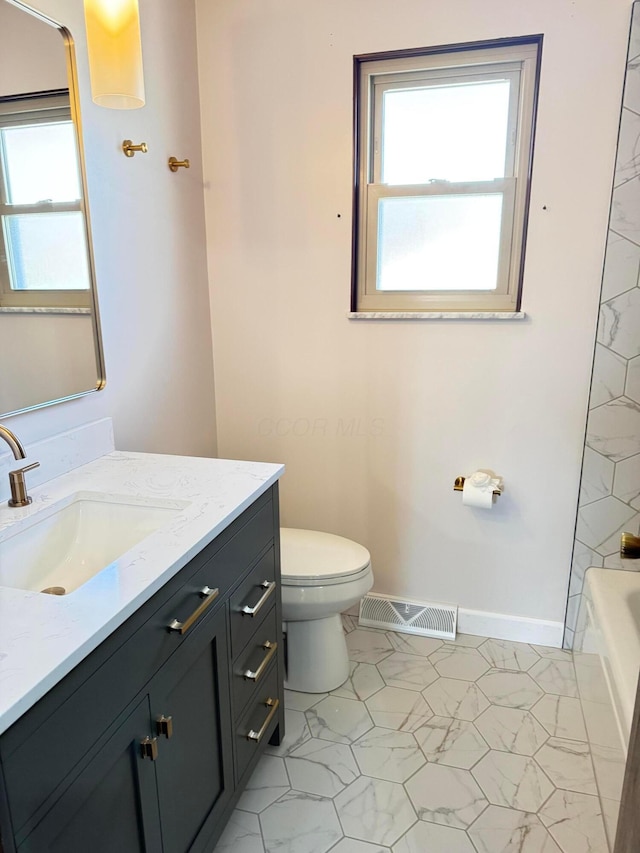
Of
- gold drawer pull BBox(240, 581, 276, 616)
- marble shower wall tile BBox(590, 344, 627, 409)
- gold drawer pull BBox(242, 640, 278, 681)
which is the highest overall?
marble shower wall tile BBox(590, 344, 627, 409)

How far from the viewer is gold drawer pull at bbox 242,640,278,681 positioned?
4.71 feet

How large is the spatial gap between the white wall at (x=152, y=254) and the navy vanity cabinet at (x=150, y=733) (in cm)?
63

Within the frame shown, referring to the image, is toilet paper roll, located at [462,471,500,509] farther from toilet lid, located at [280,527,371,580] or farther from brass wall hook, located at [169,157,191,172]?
brass wall hook, located at [169,157,191,172]

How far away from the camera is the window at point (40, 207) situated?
133 centimetres

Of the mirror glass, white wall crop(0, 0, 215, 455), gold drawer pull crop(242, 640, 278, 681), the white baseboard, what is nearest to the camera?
the mirror glass

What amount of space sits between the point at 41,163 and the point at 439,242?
1.27 meters

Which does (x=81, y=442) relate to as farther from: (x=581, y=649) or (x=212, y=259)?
(x=581, y=649)

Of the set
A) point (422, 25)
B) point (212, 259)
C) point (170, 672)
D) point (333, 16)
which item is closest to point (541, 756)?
point (170, 672)

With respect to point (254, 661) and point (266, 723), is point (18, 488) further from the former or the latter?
point (266, 723)

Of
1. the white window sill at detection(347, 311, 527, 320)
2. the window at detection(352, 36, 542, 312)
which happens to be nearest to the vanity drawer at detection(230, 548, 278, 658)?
the white window sill at detection(347, 311, 527, 320)

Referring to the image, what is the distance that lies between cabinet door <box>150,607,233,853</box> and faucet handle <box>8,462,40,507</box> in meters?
0.49

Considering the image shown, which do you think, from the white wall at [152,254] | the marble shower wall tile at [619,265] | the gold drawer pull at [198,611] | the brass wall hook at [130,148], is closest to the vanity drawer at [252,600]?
the gold drawer pull at [198,611]

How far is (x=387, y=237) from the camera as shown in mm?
2107

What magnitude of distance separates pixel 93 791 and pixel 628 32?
2271mm
